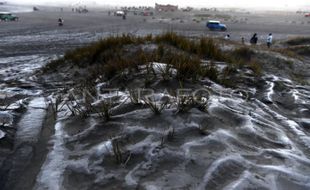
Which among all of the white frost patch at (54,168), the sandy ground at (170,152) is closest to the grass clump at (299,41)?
the sandy ground at (170,152)

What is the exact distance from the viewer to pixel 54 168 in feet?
12.9

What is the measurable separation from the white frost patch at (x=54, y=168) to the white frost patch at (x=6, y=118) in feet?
3.54

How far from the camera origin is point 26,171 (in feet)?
13.0

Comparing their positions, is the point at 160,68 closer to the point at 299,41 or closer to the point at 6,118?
the point at 6,118

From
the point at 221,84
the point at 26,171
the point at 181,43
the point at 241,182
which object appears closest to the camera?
the point at 241,182

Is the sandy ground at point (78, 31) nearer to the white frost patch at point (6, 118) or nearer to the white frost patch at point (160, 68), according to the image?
the white frost patch at point (160, 68)

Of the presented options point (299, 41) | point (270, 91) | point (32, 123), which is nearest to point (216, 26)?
point (299, 41)

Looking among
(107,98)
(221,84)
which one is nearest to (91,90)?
(107,98)

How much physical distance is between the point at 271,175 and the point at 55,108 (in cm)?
384

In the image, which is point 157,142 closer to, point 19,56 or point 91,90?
point 91,90

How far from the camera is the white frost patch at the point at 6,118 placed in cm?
532

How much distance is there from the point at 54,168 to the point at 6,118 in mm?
2069

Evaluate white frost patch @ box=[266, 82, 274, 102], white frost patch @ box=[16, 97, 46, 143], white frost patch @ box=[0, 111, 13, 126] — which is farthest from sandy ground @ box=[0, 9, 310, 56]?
white frost patch @ box=[0, 111, 13, 126]

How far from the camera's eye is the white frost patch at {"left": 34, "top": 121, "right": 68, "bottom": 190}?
362cm
